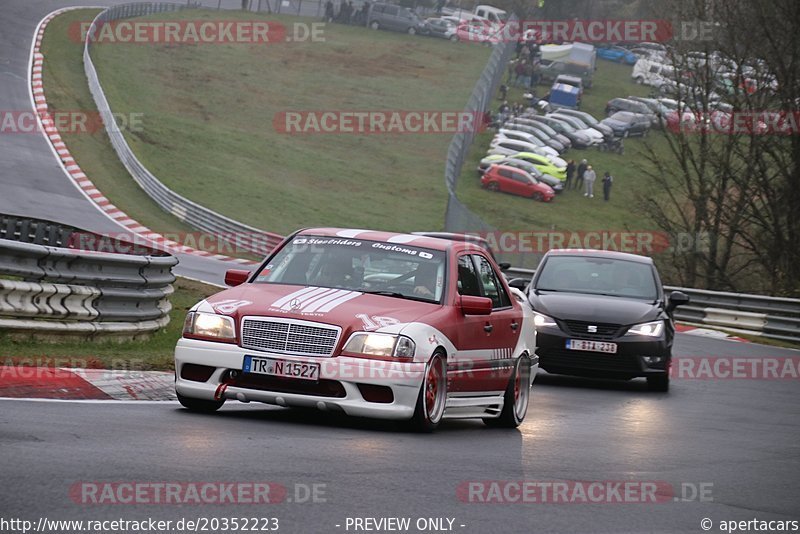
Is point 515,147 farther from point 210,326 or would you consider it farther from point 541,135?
point 210,326

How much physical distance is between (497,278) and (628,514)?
4837 millimetres

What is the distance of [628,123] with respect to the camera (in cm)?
7069

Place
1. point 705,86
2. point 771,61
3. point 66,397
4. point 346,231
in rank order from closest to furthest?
point 66,397 < point 346,231 < point 771,61 < point 705,86

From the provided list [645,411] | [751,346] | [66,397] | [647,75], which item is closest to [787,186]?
[751,346]

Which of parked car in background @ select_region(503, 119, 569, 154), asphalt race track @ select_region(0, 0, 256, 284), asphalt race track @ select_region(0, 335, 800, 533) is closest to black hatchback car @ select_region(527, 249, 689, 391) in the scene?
asphalt race track @ select_region(0, 335, 800, 533)

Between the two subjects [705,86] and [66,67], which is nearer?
[705,86]

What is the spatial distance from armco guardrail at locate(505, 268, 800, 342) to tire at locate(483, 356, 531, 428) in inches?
672

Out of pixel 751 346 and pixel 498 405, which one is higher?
pixel 498 405

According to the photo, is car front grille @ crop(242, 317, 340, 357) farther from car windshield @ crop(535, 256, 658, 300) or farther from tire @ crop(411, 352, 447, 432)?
car windshield @ crop(535, 256, 658, 300)

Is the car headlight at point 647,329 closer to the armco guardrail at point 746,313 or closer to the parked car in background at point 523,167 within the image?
the armco guardrail at point 746,313

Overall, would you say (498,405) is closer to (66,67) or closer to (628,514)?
(628,514)

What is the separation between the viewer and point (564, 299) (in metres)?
16.5

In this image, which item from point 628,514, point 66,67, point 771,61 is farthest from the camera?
point 66,67

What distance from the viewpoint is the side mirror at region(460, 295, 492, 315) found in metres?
10.5
